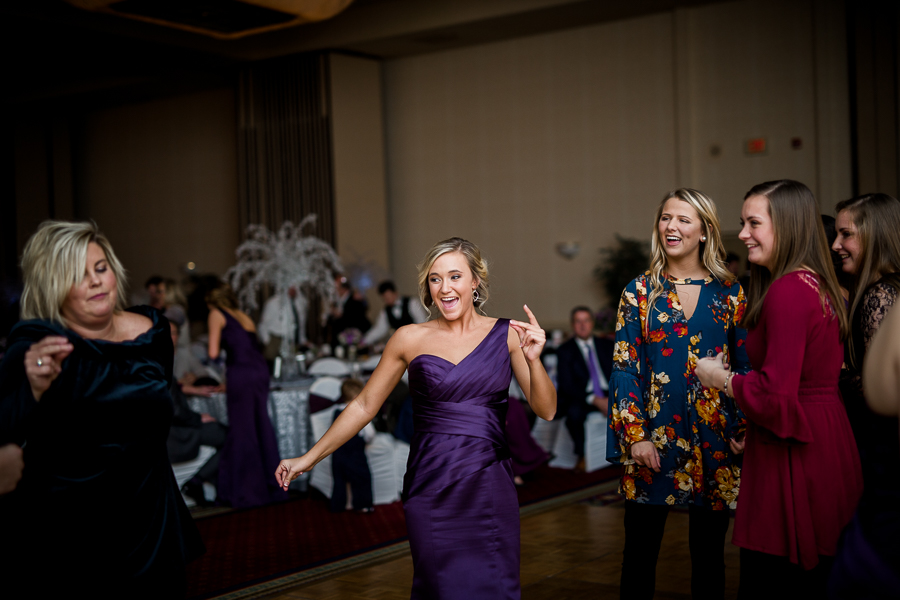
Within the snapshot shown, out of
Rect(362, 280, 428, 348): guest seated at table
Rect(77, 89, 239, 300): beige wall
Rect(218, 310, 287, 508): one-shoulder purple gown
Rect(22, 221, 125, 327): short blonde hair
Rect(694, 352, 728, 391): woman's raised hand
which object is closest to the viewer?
Rect(22, 221, 125, 327): short blonde hair

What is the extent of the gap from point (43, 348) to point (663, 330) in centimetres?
174

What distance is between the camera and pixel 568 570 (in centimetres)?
398

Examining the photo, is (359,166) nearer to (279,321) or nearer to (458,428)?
(279,321)

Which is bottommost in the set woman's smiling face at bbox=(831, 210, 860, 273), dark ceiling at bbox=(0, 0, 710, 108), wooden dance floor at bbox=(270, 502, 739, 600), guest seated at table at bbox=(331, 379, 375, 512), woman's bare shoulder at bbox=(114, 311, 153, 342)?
wooden dance floor at bbox=(270, 502, 739, 600)

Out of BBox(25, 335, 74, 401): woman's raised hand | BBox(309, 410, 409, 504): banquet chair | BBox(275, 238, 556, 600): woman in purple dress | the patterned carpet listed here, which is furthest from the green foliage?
BBox(25, 335, 74, 401): woman's raised hand

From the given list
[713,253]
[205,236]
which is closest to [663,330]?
[713,253]

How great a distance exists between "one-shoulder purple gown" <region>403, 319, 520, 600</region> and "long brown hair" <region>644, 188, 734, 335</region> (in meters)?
0.55

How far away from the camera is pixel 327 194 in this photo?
11.6m

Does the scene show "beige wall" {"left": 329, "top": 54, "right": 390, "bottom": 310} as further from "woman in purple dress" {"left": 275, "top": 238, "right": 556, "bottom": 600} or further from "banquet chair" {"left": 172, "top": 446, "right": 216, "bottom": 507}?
"woman in purple dress" {"left": 275, "top": 238, "right": 556, "bottom": 600}

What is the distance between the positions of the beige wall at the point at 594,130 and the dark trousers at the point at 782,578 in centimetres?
757

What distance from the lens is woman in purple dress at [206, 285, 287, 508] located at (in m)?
5.72

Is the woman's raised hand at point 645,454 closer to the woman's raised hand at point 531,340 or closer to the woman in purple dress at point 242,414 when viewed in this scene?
the woman's raised hand at point 531,340

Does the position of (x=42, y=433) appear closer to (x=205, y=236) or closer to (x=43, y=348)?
(x=43, y=348)

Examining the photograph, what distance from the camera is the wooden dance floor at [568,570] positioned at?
12.0 feet
